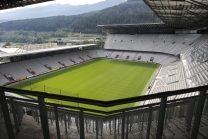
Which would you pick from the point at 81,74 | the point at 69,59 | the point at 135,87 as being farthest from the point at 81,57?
the point at 135,87

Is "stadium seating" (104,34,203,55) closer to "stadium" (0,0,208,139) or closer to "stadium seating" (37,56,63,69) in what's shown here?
"stadium" (0,0,208,139)

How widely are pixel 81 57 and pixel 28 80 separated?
19277 mm

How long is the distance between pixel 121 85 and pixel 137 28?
104 feet

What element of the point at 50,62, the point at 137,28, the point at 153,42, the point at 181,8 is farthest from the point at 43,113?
the point at 137,28

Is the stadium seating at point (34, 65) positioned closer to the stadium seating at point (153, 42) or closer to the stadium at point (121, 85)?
the stadium at point (121, 85)

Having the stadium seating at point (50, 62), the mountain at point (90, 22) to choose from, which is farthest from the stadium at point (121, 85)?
the mountain at point (90, 22)

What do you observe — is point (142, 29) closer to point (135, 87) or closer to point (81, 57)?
point (81, 57)

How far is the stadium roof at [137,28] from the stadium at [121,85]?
1.01 feet

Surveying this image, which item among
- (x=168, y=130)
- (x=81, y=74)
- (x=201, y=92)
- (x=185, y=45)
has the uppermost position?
(x=201, y=92)

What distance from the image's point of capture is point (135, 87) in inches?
906

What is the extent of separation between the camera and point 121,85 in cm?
2411

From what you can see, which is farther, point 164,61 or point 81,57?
point 81,57

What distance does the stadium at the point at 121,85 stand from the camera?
8.50 feet

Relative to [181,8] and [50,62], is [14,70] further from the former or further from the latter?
[181,8]
